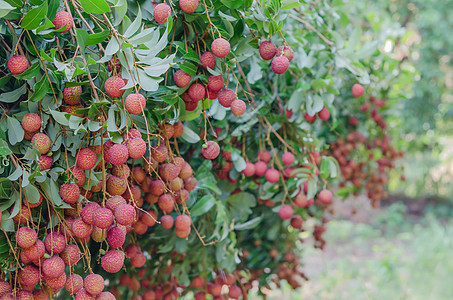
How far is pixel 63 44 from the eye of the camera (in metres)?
0.63

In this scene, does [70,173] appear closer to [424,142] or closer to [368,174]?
[368,174]

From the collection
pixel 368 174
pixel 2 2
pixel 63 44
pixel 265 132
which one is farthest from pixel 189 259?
pixel 368 174

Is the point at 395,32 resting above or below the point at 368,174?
above

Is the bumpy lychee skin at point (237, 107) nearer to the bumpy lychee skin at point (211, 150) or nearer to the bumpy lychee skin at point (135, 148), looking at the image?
the bumpy lychee skin at point (211, 150)

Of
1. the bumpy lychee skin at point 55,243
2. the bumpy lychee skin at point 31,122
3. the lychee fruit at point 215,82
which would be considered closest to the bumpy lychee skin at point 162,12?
the lychee fruit at point 215,82

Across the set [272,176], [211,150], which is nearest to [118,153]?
[211,150]

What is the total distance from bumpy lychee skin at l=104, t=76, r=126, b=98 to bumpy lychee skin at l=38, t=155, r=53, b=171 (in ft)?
0.42

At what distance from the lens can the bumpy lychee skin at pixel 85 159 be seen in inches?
22.3

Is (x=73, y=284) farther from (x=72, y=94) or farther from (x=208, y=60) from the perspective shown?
(x=208, y=60)

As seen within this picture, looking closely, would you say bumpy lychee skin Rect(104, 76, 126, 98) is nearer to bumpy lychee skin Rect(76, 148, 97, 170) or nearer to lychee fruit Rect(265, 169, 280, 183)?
bumpy lychee skin Rect(76, 148, 97, 170)

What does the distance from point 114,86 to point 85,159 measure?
0.11 metres

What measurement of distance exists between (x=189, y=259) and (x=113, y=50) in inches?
Result: 27.1

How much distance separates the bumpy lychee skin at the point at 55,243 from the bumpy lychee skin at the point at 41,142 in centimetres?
12

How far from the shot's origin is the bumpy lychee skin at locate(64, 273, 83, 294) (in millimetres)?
577
